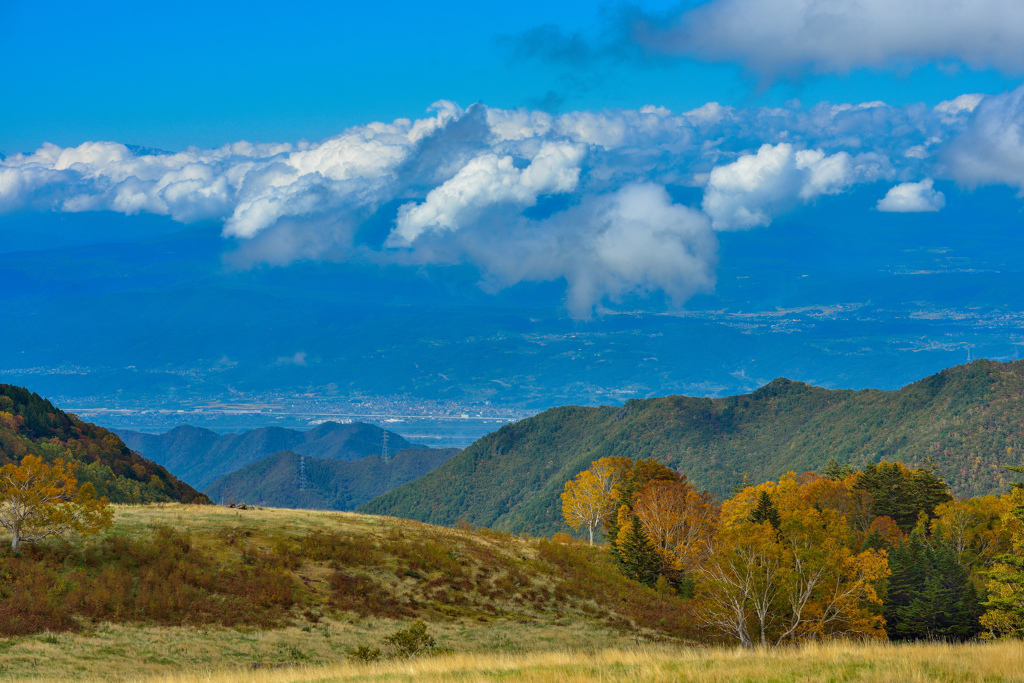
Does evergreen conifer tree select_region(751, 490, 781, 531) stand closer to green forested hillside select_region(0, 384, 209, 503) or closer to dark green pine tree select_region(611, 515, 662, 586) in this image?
dark green pine tree select_region(611, 515, 662, 586)

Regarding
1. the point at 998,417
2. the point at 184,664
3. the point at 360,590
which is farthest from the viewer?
the point at 998,417

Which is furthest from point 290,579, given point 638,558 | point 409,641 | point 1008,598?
point 1008,598

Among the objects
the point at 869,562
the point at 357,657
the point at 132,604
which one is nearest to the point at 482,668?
the point at 357,657

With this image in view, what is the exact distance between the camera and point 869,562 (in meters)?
44.4

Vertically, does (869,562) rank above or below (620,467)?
below

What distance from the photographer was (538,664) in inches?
872

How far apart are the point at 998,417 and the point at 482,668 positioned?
21458 centimetres

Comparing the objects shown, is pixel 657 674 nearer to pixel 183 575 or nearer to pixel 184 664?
pixel 184 664

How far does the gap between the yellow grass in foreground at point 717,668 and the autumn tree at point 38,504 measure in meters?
15.0

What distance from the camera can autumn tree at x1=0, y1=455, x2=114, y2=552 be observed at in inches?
1307

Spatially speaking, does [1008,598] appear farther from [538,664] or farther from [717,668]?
[538,664]

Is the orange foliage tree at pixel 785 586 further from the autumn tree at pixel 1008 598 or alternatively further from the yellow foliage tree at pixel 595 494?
the yellow foliage tree at pixel 595 494

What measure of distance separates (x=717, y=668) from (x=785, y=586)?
23182mm

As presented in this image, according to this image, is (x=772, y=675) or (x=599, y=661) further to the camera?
(x=599, y=661)
